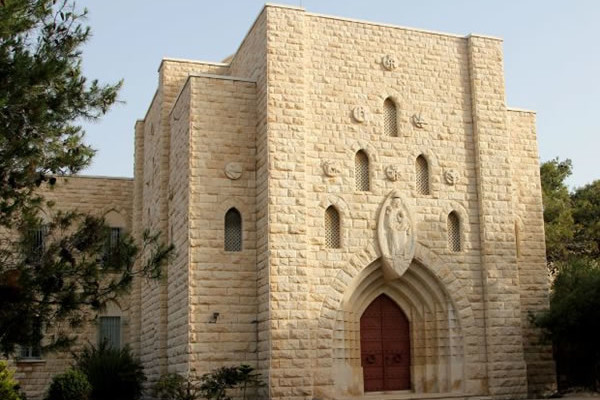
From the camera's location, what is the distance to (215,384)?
15.6 m

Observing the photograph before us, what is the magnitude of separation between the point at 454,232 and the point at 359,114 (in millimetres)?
3402

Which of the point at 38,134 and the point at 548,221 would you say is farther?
the point at 548,221

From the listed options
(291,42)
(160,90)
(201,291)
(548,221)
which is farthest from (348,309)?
(548,221)

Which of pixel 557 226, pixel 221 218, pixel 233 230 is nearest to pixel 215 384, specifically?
pixel 233 230

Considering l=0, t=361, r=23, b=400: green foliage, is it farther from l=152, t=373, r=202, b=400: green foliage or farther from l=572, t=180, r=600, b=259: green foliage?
l=572, t=180, r=600, b=259: green foliage

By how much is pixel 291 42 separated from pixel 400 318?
6.49m

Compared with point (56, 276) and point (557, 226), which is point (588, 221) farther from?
point (56, 276)

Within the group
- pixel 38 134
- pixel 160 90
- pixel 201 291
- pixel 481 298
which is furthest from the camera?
pixel 160 90

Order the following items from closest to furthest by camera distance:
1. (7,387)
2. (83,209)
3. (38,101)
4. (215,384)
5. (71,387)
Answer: (38,101), (7,387), (215,384), (71,387), (83,209)

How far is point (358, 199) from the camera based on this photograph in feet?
56.7

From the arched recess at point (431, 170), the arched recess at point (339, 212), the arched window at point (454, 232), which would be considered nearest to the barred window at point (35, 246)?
the arched recess at point (339, 212)

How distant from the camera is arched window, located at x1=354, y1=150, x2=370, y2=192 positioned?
17469 millimetres

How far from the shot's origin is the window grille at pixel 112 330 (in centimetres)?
2475

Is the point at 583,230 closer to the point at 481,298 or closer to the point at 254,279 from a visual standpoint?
the point at 481,298
